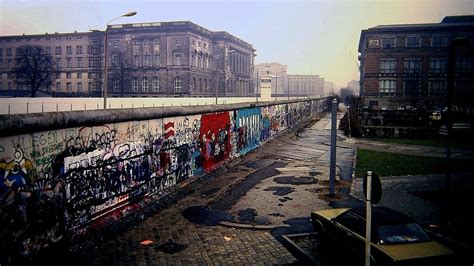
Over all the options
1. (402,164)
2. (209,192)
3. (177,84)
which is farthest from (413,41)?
(209,192)

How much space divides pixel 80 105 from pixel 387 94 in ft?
199

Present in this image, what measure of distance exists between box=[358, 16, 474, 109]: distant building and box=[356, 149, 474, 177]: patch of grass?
5089 centimetres

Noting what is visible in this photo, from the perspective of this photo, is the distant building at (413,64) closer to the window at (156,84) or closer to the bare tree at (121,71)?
the window at (156,84)

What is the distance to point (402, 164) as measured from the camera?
17.7 metres

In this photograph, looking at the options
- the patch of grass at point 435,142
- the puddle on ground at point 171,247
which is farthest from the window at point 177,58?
the puddle on ground at point 171,247

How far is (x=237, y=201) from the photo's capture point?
1154 centimetres

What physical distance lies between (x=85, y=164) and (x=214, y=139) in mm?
8024

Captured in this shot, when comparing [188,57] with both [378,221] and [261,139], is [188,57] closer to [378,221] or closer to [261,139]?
[261,139]

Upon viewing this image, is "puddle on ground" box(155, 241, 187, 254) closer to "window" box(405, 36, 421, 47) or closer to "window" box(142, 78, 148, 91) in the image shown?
"window" box(405, 36, 421, 47)

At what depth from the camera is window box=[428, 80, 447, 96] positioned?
219 ft

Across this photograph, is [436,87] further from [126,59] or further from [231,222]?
[231,222]

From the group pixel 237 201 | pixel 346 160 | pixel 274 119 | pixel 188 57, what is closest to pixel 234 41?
pixel 188 57

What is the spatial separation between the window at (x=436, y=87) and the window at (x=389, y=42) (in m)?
9.97

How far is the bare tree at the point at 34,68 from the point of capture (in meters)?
69.9
